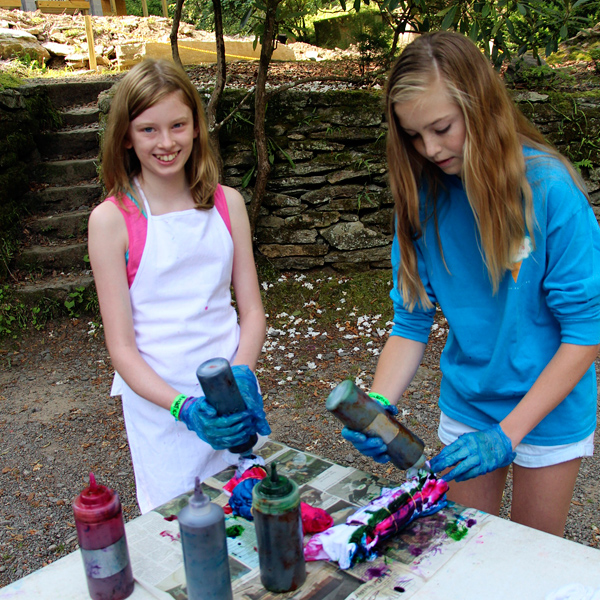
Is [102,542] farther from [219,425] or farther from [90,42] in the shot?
[90,42]

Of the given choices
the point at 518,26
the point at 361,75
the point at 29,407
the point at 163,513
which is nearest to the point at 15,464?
the point at 29,407

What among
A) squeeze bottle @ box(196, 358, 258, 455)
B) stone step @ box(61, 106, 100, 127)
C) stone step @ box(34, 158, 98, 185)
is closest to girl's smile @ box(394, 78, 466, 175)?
squeeze bottle @ box(196, 358, 258, 455)

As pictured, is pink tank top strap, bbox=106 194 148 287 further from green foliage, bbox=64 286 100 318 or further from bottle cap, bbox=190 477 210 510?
green foliage, bbox=64 286 100 318

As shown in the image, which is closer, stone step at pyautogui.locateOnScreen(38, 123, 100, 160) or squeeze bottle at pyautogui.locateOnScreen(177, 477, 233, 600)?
squeeze bottle at pyautogui.locateOnScreen(177, 477, 233, 600)

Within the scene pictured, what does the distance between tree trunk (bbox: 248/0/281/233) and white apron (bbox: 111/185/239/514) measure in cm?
298

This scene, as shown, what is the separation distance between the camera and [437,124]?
1428 mm

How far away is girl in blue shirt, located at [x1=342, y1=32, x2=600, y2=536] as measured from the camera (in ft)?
4.59

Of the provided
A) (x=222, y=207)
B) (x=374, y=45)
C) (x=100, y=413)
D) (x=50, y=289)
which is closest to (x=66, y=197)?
(x=50, y=289)

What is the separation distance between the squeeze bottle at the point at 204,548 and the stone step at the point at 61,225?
449cm

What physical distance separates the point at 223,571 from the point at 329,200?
13.5 ft

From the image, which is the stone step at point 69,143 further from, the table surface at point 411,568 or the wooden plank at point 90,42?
the table surface at point 411,568

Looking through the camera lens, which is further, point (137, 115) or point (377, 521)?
point (137, 115)

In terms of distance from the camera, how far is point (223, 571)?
112 cm

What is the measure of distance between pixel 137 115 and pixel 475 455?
4.46 ft
